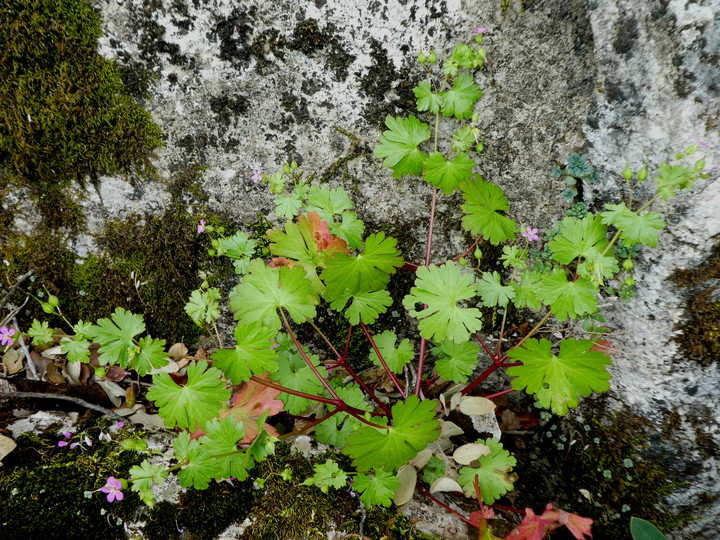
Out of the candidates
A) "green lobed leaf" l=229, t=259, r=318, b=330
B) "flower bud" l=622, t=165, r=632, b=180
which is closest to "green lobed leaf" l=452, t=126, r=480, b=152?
"flower bud" l=622, t=165, r=632, b=180

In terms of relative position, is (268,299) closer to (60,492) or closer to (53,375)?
(60,492)

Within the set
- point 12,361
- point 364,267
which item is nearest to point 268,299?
point 364,267

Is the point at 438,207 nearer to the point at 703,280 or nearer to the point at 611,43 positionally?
the point at 611,43

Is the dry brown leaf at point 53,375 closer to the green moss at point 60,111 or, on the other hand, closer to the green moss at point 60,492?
the green moss at point 60,492

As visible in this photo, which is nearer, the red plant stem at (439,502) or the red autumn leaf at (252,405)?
the red plant stem at (439,502)

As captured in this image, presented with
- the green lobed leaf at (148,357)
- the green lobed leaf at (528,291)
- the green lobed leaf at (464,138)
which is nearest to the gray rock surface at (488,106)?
the green lobed leaf at (464,138)

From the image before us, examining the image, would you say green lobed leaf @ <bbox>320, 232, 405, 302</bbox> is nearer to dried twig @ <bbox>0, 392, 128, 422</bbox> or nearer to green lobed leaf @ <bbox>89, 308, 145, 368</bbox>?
green lobed leaf @ <bbox>89, 308, 145, 368</bbox>
